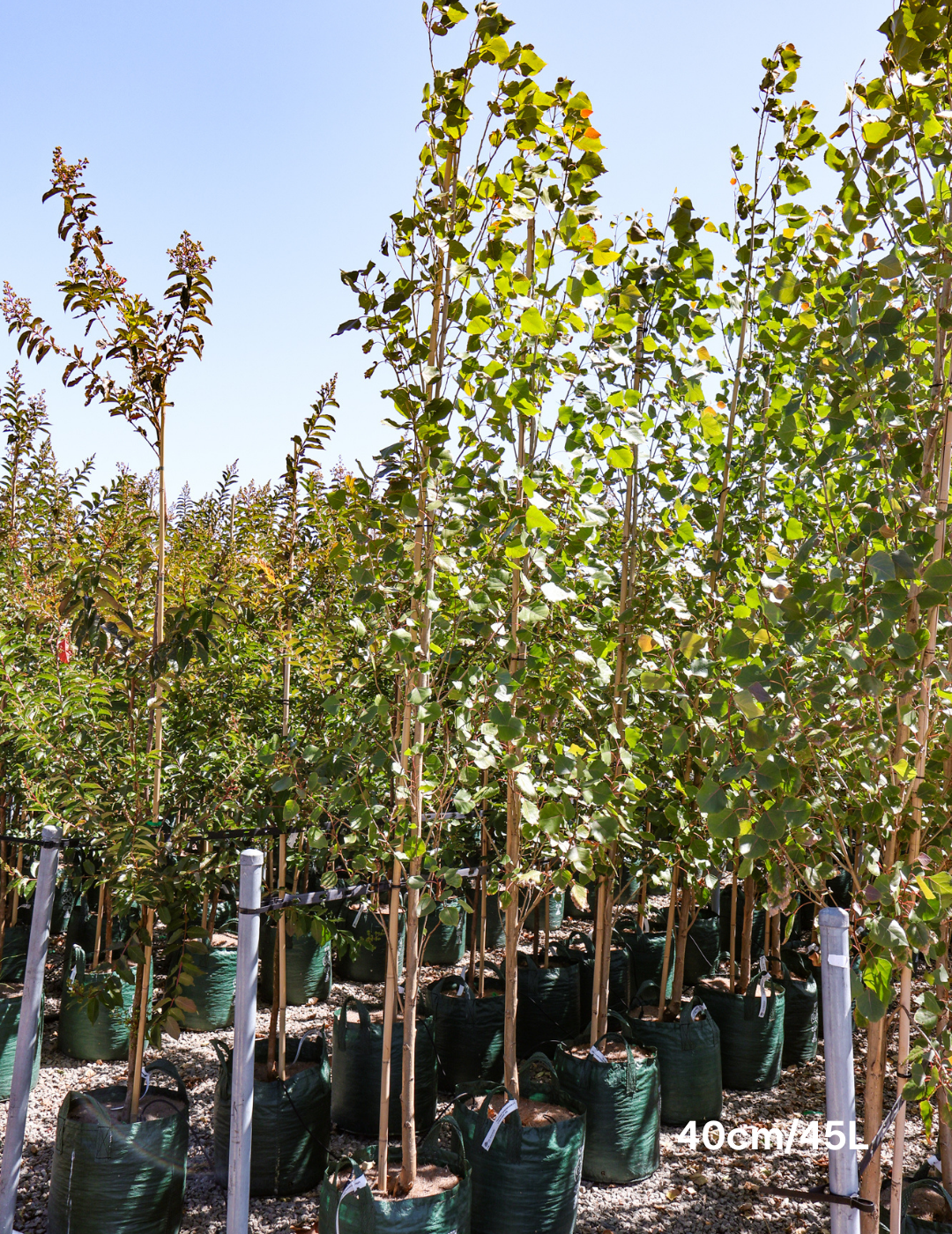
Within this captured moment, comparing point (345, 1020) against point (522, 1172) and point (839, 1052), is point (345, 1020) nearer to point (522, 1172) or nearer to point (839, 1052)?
point (522, 1172)

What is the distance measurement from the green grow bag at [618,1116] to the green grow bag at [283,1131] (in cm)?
84

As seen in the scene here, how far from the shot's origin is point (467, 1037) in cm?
358

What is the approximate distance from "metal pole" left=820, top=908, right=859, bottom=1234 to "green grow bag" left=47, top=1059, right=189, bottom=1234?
182 centimetres

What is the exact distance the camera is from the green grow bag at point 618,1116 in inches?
116

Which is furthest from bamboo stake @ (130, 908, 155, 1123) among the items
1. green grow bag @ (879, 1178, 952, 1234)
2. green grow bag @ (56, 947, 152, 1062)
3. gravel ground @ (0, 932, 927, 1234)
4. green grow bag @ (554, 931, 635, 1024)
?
green grow bag @ (554, 931, 635, 1024)

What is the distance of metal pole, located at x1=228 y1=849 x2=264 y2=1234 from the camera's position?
6.78 ft

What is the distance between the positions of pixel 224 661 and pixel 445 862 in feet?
4.27

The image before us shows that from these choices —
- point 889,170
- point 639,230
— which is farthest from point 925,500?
point 639,230

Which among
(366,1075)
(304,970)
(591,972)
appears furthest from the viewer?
(304,970)

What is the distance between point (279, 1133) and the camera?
9.27ft

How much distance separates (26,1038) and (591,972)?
2481 mm

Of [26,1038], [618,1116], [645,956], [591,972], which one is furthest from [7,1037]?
[645,956]

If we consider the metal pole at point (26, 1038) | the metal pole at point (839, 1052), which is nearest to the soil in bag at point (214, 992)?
the metal pole at point (26, 1038)

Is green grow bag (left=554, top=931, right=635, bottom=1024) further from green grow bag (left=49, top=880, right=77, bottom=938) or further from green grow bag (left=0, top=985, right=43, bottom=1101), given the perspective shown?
green grow bag (left=49, top=880, right=77, bottom=938)
